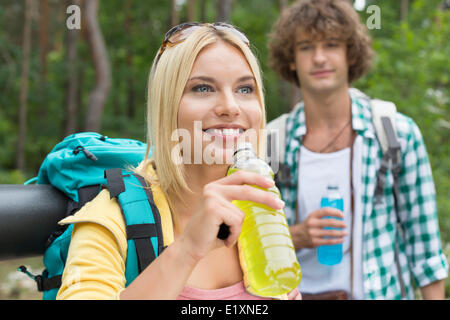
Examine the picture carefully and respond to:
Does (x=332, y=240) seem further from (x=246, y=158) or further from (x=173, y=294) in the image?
(x=173, y=294)

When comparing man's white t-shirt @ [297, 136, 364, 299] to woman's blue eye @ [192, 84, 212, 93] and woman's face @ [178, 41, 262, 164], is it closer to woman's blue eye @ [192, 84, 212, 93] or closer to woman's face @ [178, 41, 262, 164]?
woman's face @ [178, 41, 262, 164]

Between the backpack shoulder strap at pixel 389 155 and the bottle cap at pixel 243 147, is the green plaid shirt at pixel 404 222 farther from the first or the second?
the bottle cap at pixel 243 147

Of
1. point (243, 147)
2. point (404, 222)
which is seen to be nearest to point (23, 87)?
point (404, 222)

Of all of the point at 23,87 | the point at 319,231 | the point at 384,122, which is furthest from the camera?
the point at 23,87

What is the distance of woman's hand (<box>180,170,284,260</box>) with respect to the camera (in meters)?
1.14

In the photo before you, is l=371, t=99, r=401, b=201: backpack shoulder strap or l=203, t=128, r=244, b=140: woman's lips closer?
l=203, t=128, r=244, b=140: woman's lips

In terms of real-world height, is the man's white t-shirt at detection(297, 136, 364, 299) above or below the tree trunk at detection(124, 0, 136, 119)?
below

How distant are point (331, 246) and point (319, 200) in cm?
35

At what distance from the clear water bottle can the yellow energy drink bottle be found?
137 cm

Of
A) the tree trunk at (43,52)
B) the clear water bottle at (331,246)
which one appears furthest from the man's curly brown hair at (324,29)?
the tree trunk at (43,52)

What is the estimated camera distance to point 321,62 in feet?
9.98

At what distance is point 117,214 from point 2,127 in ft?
61.6

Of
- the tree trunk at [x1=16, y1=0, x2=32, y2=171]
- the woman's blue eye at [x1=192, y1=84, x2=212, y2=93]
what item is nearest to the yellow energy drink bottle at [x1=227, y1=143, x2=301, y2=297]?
the woman's blue eye at [x1=192, y1=84, x2=212, y2=93]
